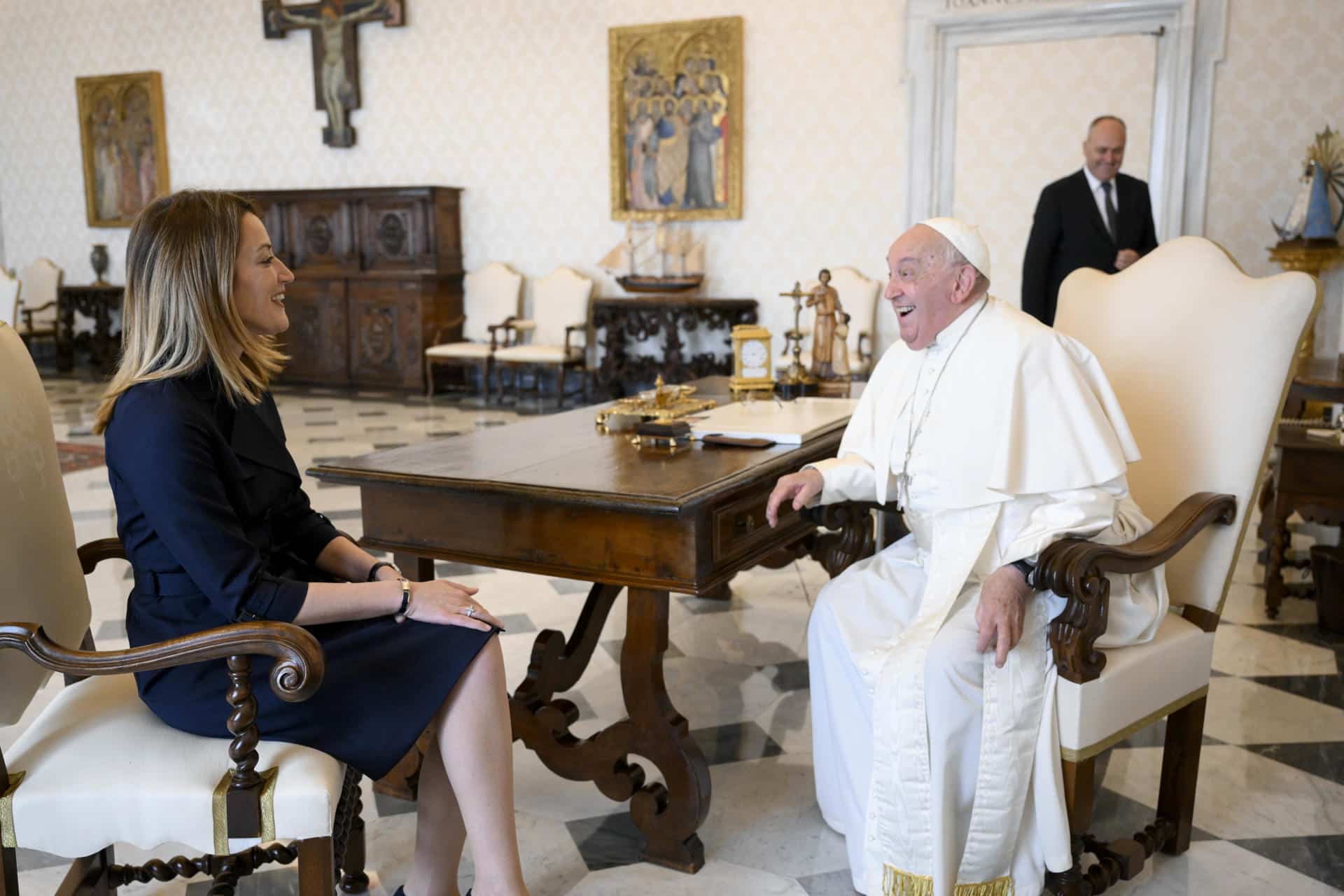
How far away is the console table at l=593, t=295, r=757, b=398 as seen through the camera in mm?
8961

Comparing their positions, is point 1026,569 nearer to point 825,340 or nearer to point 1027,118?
point 825,340

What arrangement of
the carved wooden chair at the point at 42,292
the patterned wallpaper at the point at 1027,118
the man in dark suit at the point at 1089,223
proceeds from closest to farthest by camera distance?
the man in dark suit at the point at 1089,223 → the patterned wallpaper at the point at 1027,118 → the carved wooden chair at the point at 42,292

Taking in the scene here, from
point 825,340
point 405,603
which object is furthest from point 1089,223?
point 405,603

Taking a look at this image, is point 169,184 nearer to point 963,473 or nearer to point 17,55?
point 17,55

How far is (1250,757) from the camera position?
2.99 meters

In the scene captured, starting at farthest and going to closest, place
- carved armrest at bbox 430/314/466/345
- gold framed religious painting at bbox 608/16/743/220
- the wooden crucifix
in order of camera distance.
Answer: the wooden crucifix, carved armrest at bbox 430/314/466/345, gold framed religious painting at bbox 608/16/743/220

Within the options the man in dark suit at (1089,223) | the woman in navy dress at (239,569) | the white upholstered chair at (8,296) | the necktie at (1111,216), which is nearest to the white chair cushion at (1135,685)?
the woman in navy dress at (239,569)

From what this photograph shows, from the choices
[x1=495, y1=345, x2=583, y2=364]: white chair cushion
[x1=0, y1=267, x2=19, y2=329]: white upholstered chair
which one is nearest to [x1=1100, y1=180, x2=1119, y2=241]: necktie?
[x1=495, y1=345, x2=583, y2=364]: white chair cushion

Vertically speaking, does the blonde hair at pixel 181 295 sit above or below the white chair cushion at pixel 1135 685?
above

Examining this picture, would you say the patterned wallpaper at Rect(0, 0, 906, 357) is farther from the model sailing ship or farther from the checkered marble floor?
the checkered marble floor

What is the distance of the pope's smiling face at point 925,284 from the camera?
242cm

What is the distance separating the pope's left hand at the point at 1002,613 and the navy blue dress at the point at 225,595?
3.08ft

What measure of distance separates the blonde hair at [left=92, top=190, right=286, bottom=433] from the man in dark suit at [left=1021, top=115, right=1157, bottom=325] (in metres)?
4.25

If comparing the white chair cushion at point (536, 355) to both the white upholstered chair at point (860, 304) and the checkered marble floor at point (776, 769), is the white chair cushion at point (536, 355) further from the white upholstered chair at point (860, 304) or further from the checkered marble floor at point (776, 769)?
the checkered marble floor at point (776, 769)
